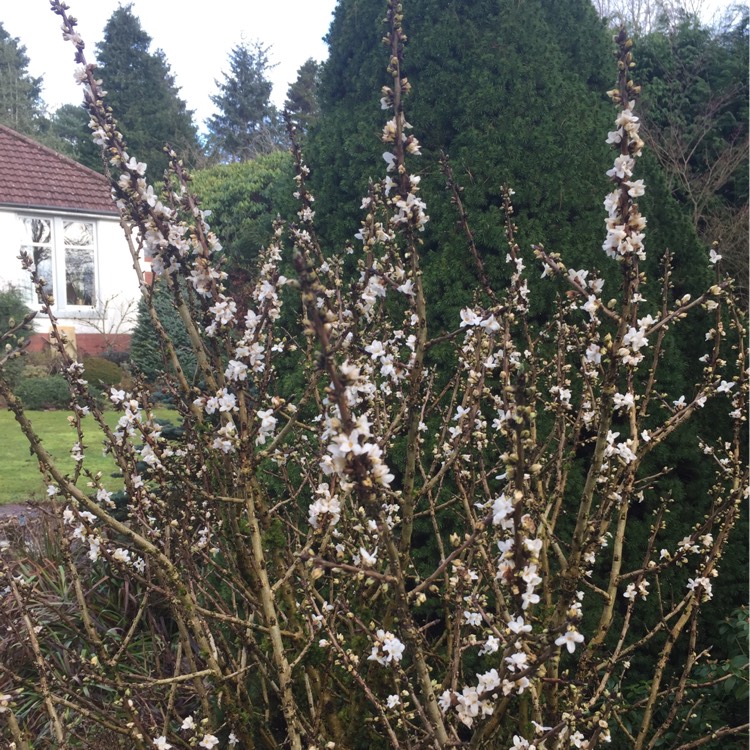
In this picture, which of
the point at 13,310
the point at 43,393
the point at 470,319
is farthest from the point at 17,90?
the point at 470,319

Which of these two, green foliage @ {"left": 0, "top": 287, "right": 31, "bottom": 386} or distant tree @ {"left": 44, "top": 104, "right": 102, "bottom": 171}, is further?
distant tree @ {"left": 44, "top": 104, "right": 102, "bottom": 171}

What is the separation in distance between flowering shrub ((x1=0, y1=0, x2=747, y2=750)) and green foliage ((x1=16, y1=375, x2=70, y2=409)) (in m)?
11.1

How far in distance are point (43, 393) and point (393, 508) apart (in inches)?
482

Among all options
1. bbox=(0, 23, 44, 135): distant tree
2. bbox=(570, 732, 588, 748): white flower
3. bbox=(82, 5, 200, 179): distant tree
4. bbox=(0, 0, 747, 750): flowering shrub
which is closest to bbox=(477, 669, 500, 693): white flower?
bbox=(0, 0, 747, 750): flowering shrub

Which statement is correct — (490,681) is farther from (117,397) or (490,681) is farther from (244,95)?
(244,95)

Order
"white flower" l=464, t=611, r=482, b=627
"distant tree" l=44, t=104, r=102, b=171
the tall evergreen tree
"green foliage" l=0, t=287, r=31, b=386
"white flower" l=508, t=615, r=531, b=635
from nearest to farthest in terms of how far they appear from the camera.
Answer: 1. "white flower" l=508, t=615, r=531, b=635
2. "white flower" l=464, t=611, r=482, b=627
3. the tall evergreen tree
4. "green foliage" l=0, t=287, r=31, b=386
5. "distant tree" l=44, t=104, r=102, b=171

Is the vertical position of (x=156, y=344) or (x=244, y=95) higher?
(x=244, y=95)

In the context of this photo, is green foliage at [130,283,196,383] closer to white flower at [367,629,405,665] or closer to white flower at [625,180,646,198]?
white flower at [367,629,405,665]

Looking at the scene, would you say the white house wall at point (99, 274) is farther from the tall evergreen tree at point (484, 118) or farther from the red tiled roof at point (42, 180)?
the tall evergreen tree at point (484, 118)

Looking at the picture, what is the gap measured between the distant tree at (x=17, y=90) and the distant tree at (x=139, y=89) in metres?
4.49

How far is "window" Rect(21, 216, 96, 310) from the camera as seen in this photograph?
19375 millimetres

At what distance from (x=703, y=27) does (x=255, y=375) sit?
14.6 meters

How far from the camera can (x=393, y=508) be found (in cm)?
282

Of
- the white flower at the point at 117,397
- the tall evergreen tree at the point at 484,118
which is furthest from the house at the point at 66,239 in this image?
the white flower at the point at 117,397
